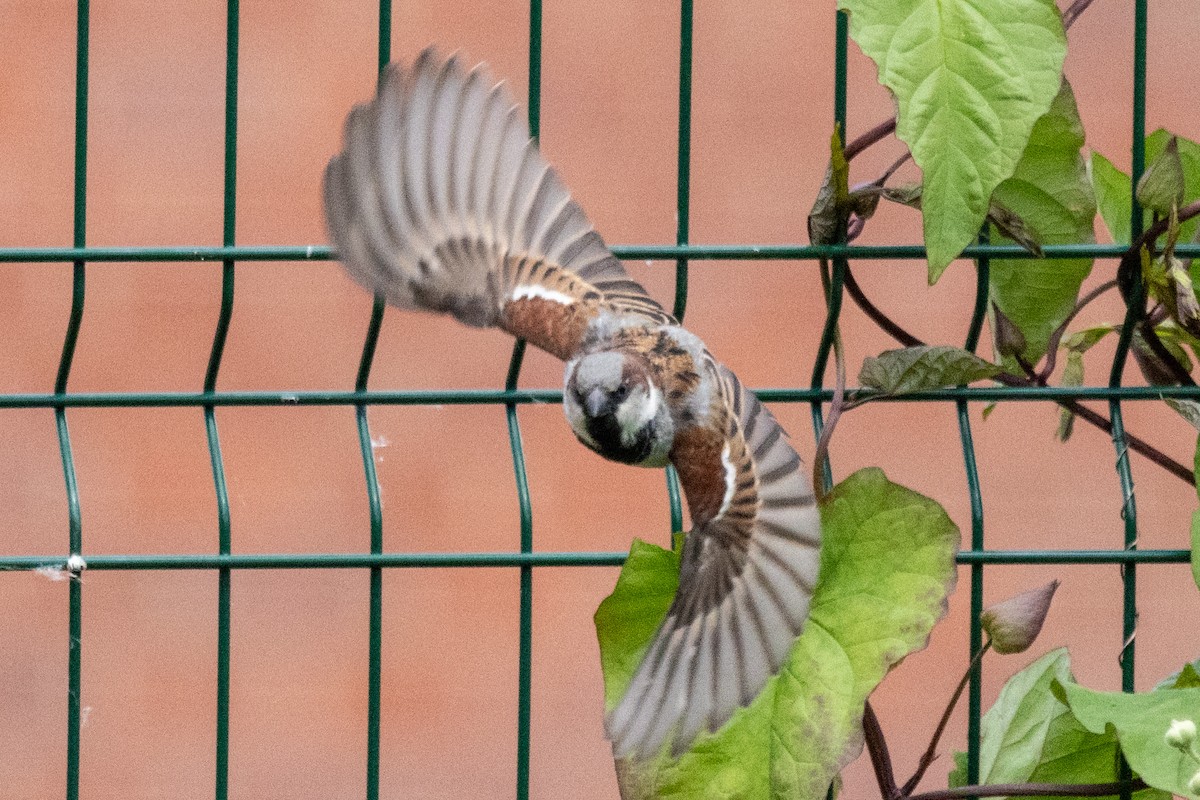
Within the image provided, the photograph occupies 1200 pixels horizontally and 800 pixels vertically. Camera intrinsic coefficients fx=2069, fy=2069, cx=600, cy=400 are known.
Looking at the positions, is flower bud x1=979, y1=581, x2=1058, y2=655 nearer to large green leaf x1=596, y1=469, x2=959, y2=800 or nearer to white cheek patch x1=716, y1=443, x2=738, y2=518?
large green leaf x1=596, y1=469, x2=959, y2=800

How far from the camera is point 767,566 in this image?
1594mm

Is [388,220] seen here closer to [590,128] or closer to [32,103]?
[590,128]

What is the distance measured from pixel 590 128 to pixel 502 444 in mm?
540

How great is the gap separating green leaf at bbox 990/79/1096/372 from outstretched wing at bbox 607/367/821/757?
0.33 m

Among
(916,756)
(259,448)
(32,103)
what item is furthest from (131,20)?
(916,756)

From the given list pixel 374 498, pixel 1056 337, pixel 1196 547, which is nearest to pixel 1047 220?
pixel 1056 337

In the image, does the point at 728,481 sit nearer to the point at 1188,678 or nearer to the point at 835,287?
the point at 835,287

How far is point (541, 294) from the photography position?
5.94 ft

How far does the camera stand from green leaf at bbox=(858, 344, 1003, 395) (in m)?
1.72

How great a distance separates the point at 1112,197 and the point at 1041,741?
0.50 metres

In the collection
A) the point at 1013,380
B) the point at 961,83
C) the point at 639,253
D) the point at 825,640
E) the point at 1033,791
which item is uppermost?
the point at 961,83

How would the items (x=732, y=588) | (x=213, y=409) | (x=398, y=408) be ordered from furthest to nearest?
(x=398, y=408)
(x=213, y=409)
(x=732, y=588)

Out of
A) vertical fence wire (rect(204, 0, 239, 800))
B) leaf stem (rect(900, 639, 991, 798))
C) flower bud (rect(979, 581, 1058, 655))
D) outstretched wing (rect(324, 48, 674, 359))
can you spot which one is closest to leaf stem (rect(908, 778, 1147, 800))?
leaf stem (rect(900, 639, 991, 798))

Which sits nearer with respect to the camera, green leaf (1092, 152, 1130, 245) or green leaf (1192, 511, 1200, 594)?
green leaf (1192, 511, 1200, 594)
